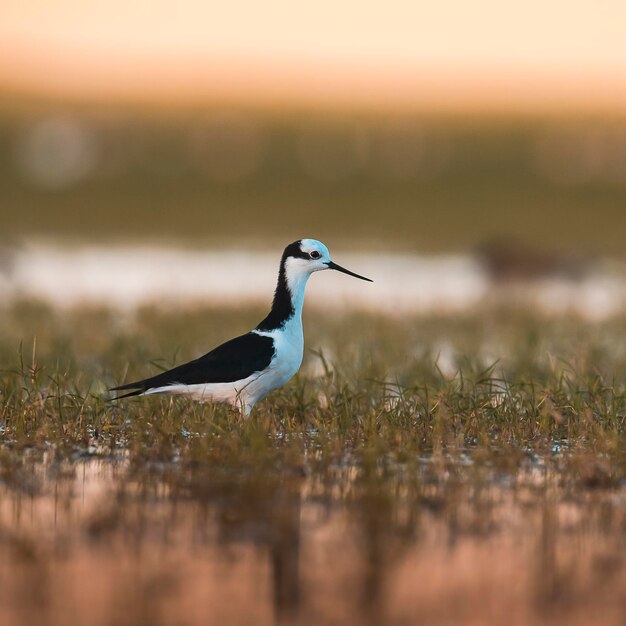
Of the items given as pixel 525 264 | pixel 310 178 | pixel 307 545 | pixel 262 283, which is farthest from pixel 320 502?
pixel 310 178

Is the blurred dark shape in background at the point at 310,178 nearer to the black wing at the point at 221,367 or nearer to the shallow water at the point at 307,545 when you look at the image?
the black wing at the point at 221,367

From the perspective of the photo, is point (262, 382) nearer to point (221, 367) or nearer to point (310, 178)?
point (221, 367)

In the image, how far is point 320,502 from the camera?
603cm

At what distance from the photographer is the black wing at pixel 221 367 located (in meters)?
7.75

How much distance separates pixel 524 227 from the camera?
28.2m

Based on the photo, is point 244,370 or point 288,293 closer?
point 244,370

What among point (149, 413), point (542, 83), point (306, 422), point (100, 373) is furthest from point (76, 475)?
point (542, 83)

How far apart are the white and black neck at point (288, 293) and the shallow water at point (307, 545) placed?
169 centimetres

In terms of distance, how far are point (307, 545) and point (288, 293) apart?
10.7 ft

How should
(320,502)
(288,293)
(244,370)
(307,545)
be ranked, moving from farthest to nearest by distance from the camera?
(288,293) < (244,370) < (320,502) < (307,545)

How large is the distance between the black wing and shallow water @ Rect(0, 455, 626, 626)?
3.43 ft

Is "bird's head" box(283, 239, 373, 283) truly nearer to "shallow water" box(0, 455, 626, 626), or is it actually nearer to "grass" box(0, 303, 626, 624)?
"grass" box(0, 303, 626, 624)

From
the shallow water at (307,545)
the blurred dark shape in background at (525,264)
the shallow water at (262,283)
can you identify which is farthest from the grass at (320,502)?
the blurred dark shape in background at (525,264)

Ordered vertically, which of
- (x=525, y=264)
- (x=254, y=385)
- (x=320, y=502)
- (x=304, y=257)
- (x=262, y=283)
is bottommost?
(x=320, y=502)
